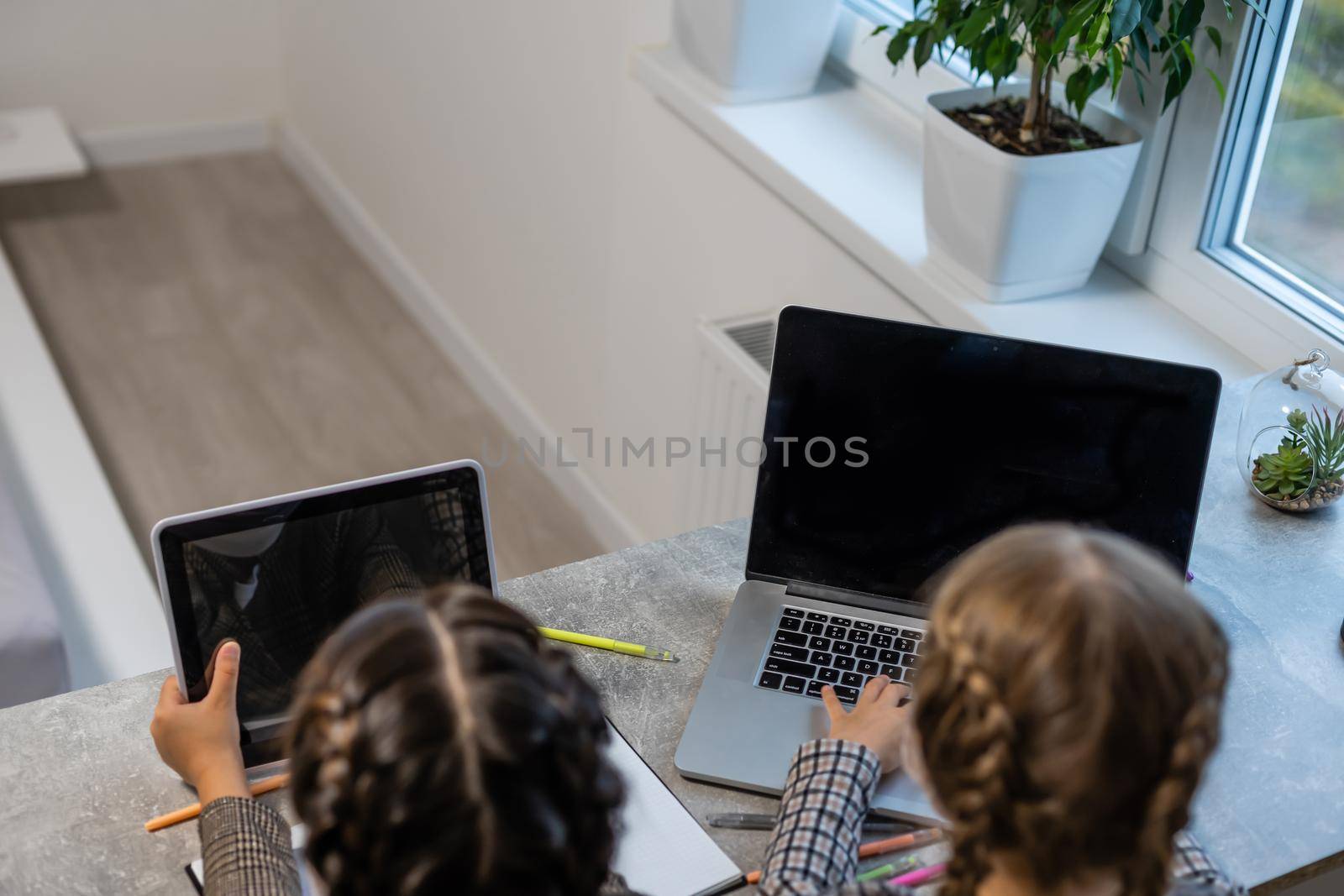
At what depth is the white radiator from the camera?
68.3 inches

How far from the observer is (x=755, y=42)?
182 cm

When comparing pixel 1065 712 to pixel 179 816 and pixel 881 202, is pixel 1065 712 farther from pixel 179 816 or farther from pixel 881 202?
pixel 881 202

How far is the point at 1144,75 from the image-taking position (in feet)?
4.58

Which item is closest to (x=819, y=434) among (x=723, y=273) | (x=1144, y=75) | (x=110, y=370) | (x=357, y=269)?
(x=1144, y=75)

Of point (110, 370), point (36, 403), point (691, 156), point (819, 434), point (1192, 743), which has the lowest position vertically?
point (110, 370)

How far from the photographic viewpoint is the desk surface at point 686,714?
3.03ft

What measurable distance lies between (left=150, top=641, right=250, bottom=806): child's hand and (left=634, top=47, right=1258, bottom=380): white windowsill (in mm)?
896

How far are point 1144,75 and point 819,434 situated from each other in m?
0.61

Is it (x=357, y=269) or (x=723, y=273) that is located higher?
(x=723, y=273)

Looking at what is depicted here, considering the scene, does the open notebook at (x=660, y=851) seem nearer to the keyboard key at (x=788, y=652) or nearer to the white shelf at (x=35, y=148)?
the keyboard key at (x=788, y=652)

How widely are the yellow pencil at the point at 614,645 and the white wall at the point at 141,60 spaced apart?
121 inches

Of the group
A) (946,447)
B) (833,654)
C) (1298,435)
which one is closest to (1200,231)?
(1298,435)

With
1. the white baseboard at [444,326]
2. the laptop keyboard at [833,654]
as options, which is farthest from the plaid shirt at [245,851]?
the white baseboard at [444,326]

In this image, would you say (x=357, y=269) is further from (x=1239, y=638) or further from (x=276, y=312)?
(x=1239, y=638)
